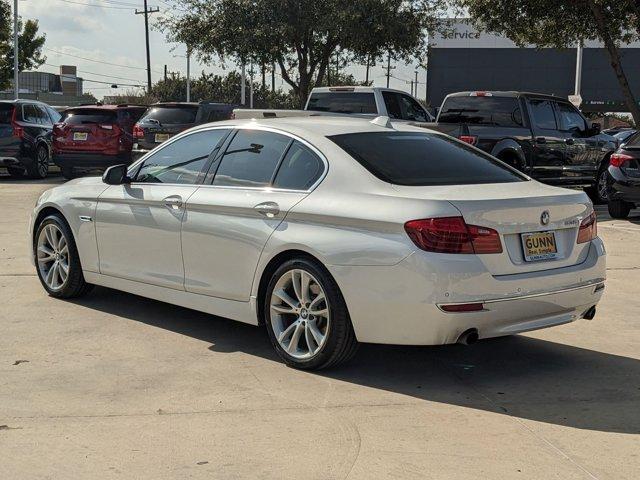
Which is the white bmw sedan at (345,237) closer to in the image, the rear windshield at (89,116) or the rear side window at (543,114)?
the rear side window at (543,114)

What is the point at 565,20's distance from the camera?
72.3ft

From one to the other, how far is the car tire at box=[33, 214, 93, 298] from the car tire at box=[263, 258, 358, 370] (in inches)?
89.0

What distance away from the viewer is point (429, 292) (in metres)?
4.99

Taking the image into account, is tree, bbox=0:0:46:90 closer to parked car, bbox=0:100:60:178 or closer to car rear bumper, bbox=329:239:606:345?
parked car, bbox=0:100:60:178

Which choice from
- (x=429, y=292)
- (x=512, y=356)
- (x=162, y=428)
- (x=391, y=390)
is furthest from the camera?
(x=512, y=356)

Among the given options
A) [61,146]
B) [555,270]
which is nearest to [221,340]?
[555,270]

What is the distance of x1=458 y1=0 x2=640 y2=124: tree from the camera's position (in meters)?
20.4

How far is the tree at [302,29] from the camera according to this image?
27.7 meters

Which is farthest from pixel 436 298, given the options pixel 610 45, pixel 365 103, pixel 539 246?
pixel 610 45

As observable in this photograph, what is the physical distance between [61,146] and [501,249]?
50.8 ft

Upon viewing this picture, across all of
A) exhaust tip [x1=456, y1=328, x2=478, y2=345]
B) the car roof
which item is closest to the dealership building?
the car roof

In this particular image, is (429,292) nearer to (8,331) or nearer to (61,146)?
(8,331)

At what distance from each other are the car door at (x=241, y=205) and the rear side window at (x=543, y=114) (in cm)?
993

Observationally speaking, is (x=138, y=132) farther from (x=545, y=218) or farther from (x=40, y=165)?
(x=545, y=218)
